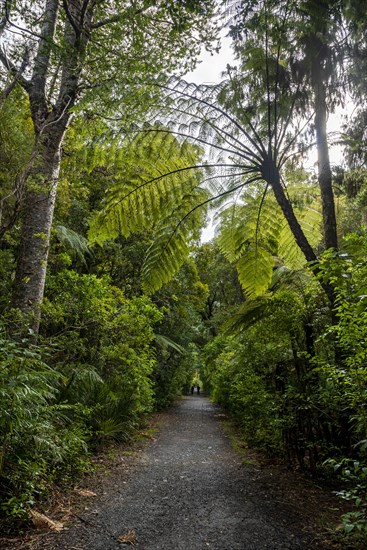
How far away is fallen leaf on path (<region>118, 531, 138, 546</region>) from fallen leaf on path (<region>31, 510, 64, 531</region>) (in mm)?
496

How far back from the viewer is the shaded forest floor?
271 cm

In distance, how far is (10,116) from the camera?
382 cm

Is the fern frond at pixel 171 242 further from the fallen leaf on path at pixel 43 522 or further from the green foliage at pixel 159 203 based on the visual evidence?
the fallen leaf on path at pixel 43 522

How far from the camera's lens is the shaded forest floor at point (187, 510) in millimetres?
2709

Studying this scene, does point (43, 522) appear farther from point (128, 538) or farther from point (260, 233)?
point (260, 233)

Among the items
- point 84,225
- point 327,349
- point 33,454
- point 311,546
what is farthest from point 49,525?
point 84,225

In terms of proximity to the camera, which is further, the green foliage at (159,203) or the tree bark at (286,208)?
the green foliage at (159,203)

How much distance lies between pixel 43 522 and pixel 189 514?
129 cm

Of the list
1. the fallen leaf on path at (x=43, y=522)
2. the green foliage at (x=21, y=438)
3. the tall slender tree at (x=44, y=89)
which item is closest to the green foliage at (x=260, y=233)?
the tall slender tree at (x=44, y=89)

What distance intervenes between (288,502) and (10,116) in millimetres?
4915

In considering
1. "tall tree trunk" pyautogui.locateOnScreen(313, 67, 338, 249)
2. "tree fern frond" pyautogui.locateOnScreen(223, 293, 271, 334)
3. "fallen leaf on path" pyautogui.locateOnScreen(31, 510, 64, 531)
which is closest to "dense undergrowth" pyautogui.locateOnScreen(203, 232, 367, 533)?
"tree fern frond" pyautogui.locateOnScreen(223, 293, 271, 334)

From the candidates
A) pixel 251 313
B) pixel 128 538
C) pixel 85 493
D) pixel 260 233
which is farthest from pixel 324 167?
pixel 85 493

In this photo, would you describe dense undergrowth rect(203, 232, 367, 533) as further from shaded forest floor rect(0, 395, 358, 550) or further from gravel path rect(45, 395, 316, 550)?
gravel path rect(45, 395, 316, 550)

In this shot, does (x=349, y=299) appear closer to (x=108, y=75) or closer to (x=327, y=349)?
(x=327, y=349)
